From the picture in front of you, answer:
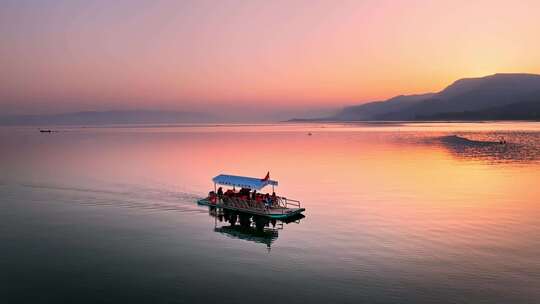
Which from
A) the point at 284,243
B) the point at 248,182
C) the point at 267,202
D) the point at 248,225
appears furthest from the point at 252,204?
the point at 284,243

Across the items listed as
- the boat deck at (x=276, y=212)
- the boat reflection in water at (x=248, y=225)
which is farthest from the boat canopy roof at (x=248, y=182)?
the boat reflection in water at (x=248, y=225)

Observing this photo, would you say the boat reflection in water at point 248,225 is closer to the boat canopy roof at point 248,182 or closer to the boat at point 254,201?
the boat at point 254,201

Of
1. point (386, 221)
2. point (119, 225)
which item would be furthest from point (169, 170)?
point (386, 221)

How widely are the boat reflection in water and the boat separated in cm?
57

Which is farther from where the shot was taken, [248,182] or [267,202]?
[248,182]

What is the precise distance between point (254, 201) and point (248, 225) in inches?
203

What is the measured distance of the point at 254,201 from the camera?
54.7 m

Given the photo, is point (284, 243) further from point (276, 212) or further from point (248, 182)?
point (248, 182)

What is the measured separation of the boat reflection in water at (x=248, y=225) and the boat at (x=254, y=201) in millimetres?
568

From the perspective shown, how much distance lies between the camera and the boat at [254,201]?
2076 inches

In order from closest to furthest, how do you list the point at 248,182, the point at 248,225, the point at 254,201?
the point at 248,225 < the point at 254,201 < the point at 248,182

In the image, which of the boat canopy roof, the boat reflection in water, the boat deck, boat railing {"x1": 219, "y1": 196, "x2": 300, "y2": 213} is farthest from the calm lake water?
the boat canopy roof

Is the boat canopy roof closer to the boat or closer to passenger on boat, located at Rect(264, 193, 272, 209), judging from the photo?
the boat

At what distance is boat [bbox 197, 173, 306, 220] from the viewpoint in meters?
52.7
